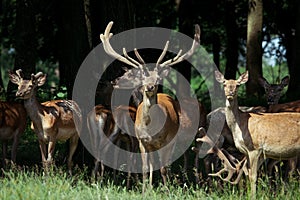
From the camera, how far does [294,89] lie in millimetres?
16547

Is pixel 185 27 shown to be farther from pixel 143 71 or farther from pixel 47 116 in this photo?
pixel 143 71

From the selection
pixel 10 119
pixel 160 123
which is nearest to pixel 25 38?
pixel 10 119

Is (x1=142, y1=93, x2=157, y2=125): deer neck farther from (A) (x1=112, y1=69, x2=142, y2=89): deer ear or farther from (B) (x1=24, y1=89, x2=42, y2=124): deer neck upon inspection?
(B) (x1=24, y1=89, x2=42, y2=124): deer neck

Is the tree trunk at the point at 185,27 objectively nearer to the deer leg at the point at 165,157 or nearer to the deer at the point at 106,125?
the deer at the point at 106,125

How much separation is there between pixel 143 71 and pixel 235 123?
161cm

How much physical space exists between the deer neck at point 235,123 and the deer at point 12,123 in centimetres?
415

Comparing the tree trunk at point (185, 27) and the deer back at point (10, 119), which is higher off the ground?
the tree trunk at point (185, 27)

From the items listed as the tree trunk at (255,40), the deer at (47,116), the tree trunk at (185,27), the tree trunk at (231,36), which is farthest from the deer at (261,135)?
the tree trunk at (231,36)

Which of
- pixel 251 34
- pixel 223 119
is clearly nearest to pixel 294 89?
pixel 251 34

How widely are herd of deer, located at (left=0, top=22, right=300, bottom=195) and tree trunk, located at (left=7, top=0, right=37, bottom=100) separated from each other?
4.51 meters

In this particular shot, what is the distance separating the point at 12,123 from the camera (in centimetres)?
1151

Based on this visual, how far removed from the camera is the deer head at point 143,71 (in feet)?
31.6

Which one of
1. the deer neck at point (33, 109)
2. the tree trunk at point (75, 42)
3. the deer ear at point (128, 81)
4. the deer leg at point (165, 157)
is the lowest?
the deer leg at point (165, 157)

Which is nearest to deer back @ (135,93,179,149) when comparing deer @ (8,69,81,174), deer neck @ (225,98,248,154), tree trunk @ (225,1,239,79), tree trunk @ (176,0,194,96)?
deer neck @ (225,98,248,154)
